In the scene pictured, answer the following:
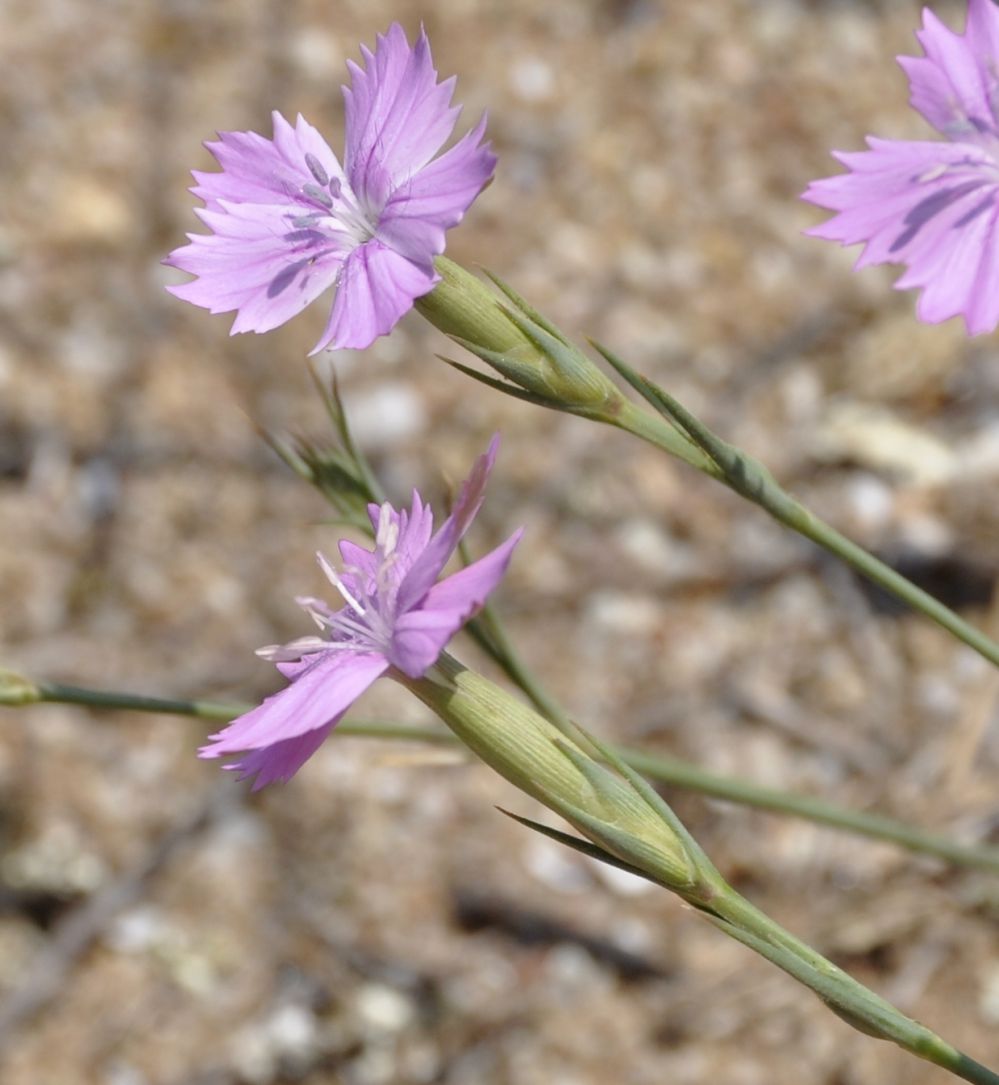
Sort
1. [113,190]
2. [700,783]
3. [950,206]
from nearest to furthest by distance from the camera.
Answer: [950,206] → [700,783] → [113,190]

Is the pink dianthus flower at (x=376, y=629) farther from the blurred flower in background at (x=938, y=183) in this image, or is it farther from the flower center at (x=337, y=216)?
the blurred flower in background at (x=938, y=183)

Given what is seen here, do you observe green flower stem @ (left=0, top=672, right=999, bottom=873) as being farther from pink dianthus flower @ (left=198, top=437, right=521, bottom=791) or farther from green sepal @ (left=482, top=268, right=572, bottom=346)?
green sepal @ (left=482, top=268, right=572, bottom=346)

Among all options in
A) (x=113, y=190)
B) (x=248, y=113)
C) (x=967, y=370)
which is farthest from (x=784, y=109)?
(x=113, y=190)

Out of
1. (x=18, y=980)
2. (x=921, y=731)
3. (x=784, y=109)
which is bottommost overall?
(x=18, y=980)

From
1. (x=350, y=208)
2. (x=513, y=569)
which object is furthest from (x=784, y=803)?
(x=513, y=569)

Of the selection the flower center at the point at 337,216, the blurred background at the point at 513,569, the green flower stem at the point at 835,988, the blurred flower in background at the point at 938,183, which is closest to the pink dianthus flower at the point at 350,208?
the flower center at the point at 337,216

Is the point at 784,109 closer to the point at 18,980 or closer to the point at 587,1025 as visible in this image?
the point at 587,1025
